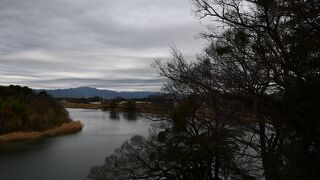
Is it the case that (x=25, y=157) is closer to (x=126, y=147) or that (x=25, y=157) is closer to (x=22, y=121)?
(x=126, y=147)

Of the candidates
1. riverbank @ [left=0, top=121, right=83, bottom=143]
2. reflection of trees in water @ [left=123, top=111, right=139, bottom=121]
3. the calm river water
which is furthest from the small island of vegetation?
the calm river water

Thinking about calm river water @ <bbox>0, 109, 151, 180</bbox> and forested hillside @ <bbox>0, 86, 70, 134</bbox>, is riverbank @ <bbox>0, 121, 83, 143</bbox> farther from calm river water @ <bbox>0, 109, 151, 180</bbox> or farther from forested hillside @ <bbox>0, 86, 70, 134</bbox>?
calm river water @ <bbox>0, 109, 151, 180</bbox>

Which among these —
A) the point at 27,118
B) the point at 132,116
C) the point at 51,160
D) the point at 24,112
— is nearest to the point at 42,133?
the point at 27,118

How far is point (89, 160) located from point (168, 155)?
35.3 feet

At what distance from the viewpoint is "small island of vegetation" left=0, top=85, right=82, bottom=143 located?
1673 inches

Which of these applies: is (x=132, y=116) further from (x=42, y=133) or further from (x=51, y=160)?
(x=51, y=160)

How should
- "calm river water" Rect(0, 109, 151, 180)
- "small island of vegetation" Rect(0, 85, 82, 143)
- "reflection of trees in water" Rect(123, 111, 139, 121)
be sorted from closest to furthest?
"calm river water" Rect(0, 109, 151, 180), "small island of vegetation" Rect(0, 85, 82, 143), "reflection of trees in water" Rect(123, 111, 139, 121)

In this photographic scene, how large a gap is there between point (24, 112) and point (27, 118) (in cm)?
138

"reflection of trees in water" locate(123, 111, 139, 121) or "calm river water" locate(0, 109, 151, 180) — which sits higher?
"reflection of trees in water" locate(123, 111, 139, 121)

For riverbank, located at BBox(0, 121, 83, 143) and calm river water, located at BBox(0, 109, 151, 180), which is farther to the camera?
riverbank, located at BBox(0, 121, 83, 143)

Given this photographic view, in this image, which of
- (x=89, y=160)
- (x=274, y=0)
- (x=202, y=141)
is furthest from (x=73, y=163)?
(x=274, y=0)

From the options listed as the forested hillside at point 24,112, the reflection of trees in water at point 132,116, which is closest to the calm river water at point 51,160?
the forested hillside at point 24,112

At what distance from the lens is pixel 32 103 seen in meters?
52.7

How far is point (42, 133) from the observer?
4294cm
